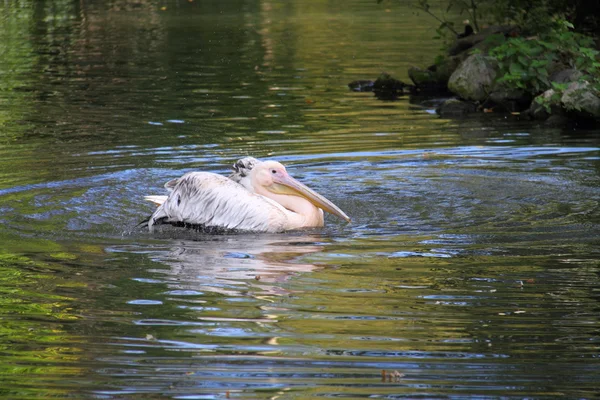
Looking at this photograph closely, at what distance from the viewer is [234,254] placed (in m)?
6.79

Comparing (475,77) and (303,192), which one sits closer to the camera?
(303,192)

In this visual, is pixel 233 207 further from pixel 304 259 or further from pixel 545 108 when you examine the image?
pixel 545 108

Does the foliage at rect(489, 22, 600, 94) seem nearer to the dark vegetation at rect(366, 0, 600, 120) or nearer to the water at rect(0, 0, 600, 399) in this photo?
the dark vegetation at rect(366, 0, 600, 120)

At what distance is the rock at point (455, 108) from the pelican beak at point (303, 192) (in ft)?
21.4

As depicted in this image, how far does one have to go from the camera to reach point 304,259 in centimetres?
664

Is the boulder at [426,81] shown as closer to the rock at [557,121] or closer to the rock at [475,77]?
the rock at [475,77]

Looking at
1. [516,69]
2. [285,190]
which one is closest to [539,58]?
[516,69]

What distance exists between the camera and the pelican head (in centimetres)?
765

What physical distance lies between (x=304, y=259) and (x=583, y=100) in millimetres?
6959

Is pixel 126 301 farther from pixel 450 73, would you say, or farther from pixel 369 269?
pixel 450 73

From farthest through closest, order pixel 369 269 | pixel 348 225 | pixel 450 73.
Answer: pixel 450 73 < pixel 348 225 < pixel 369 269

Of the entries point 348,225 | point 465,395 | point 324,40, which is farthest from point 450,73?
point 465,395

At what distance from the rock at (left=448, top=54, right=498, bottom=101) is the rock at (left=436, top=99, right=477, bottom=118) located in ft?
0.86

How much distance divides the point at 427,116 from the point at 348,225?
20.5ft
